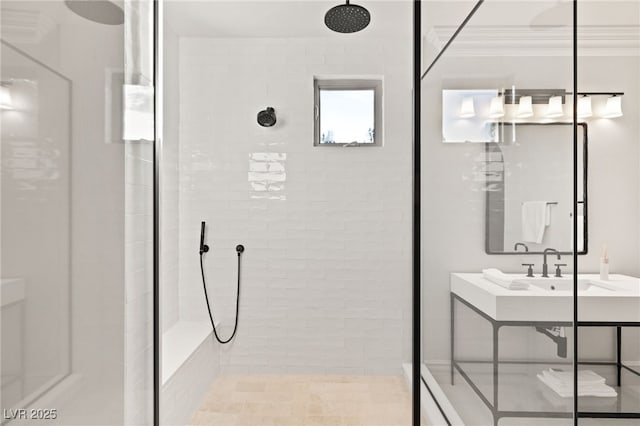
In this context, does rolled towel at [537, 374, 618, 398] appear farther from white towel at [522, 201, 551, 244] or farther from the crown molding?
the crown molding

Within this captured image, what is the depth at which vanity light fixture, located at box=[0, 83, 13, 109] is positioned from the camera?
0.90 metres

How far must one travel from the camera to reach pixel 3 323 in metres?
0.91

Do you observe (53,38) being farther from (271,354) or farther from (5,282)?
(271,354)

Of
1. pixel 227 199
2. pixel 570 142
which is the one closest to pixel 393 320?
pixel 227 199

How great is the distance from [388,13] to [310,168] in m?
1.16

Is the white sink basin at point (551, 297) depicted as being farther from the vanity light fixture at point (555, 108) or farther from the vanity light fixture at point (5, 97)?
the vanity light fixture at point (5, 97)

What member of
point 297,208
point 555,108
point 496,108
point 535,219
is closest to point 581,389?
point 535,219

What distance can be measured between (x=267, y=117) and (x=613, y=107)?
2087 millimetres

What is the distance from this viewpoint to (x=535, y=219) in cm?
121

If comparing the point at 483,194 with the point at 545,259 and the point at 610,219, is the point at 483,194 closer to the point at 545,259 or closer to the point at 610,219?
the point at 545,259

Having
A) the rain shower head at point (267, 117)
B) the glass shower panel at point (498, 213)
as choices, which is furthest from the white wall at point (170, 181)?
the glass shower panel at point (498, 213)

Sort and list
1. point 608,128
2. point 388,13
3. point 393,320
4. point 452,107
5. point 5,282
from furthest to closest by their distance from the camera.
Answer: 1. point 393,320
2. point 388,13
3. point 608,128
4. point 452,107
5. point 5,282

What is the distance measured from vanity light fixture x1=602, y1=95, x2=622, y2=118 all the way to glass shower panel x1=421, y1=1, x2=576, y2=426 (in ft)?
2.35

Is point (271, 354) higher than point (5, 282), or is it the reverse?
point (5, 282)
